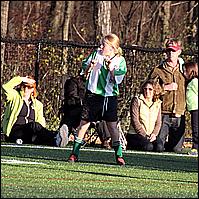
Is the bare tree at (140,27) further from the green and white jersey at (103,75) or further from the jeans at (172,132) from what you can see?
the green and white jersey at (103,75)

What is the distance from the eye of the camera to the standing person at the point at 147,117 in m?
17.4

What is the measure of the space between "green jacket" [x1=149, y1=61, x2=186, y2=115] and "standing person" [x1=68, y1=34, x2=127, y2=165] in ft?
15.4

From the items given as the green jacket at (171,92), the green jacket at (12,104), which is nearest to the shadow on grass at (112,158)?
the green jacket at (171,92)

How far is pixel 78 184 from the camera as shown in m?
9.90

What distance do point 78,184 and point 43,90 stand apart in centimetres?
1130

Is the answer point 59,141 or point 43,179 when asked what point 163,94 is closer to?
point 59,141

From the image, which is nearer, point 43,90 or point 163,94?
point 163,94

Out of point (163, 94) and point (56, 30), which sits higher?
point (56, 30)

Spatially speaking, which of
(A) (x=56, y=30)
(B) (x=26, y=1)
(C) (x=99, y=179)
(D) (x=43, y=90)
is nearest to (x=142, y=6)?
(A) (x=56, y=30)

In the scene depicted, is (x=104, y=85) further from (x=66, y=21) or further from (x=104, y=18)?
(x=66, y=21)

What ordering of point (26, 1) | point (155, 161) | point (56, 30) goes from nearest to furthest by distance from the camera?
point (155, 161)
point (56, 30)
point (26, 1)

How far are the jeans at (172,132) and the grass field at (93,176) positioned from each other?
206cm

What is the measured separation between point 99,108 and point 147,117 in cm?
477

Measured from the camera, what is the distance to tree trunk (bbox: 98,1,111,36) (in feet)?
77.1
